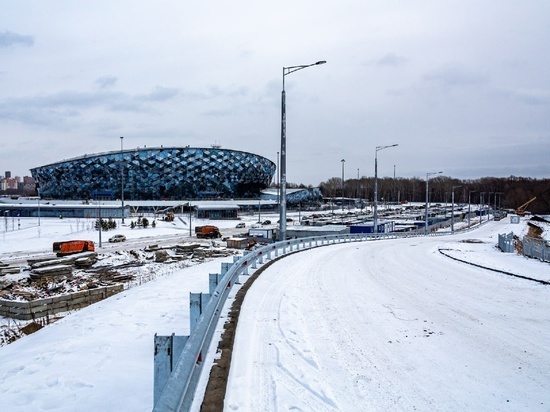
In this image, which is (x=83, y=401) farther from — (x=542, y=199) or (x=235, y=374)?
(x=542, y=199)

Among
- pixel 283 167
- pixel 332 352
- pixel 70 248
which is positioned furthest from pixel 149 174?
pixel 332 352

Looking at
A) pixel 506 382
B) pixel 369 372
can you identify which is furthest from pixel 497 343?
pixel 369 372

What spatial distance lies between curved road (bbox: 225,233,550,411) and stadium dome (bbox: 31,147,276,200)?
133 m

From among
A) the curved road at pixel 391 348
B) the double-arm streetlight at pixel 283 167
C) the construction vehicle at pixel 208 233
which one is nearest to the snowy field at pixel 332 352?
the curved road at pixel 391 348

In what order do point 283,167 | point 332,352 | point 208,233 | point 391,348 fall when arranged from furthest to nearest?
point 208,233 < point 283,167 < point 391,348 < point 332,352

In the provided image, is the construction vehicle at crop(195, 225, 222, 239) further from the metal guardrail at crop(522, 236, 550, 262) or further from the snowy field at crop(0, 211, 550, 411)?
the snowy field at crop(0, 211, 550, 411)

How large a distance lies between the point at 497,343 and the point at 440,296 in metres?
4.42

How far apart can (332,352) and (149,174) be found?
144064mm

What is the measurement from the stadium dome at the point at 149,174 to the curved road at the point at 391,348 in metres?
133

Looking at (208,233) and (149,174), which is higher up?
(149,174)

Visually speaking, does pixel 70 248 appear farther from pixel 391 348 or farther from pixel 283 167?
pixel 391 348

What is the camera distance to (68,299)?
1952 centimetres

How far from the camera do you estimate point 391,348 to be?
713 cm

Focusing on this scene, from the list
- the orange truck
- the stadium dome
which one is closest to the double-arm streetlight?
the orange truck
